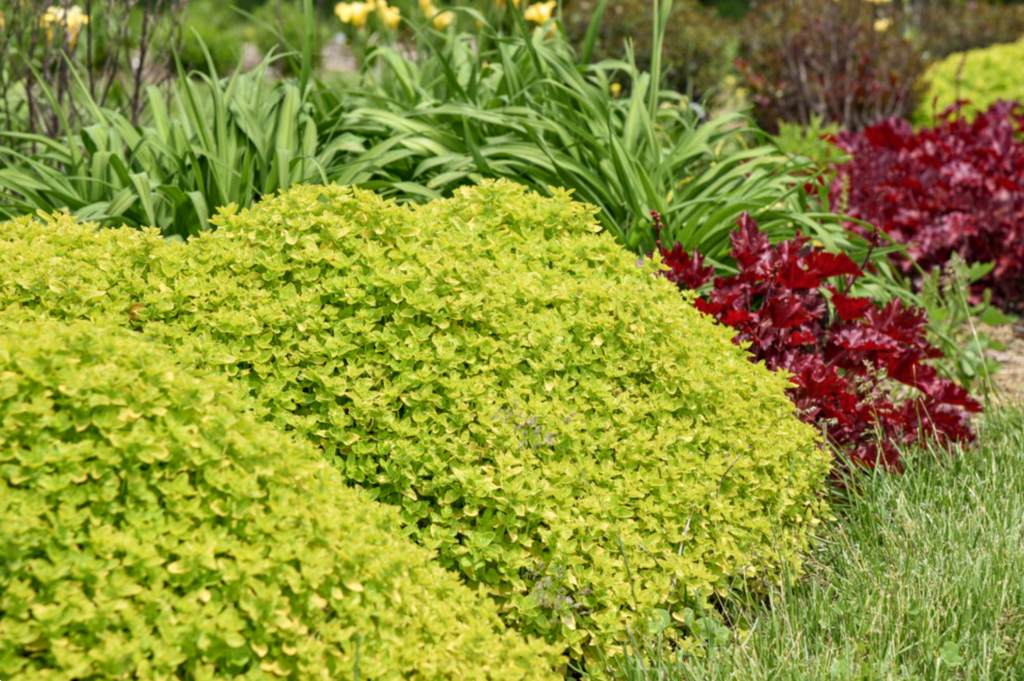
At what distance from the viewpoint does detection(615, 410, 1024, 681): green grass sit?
2225 mm

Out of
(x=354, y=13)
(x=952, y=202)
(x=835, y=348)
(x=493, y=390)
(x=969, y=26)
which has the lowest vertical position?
(x=835, y=348)

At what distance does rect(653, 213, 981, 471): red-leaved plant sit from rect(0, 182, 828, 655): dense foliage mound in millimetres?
436

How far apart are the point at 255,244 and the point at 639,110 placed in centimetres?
216

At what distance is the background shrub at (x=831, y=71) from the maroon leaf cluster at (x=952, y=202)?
133 inches

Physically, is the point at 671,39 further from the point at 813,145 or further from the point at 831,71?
the point at 813,145

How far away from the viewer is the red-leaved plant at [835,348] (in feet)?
10.5

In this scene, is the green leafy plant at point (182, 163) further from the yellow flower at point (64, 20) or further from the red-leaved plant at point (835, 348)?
the red-leaved plant at point (835, 348)

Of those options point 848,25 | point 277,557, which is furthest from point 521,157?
point 848,25

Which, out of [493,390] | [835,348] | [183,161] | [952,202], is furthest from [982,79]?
[493,390]

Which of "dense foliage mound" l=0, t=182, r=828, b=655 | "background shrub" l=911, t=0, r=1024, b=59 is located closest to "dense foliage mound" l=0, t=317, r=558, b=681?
"dense foliage mound" l=0, t=182, r=828, b=655

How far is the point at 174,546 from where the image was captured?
1755 mm

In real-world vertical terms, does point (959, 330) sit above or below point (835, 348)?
below

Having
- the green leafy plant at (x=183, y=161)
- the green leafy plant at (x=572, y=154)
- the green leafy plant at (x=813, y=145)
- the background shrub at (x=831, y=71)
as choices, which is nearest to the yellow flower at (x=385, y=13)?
the green leafy plant at (x=572, y=154)

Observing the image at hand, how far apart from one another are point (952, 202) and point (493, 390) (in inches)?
153
